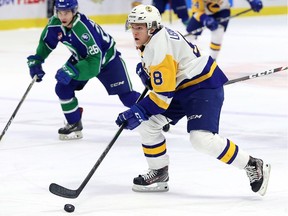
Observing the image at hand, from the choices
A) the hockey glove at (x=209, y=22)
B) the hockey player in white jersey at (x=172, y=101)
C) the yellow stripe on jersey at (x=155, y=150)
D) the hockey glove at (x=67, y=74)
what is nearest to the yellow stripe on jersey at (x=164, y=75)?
the hockey player in white jersey at (x=172, y=101)

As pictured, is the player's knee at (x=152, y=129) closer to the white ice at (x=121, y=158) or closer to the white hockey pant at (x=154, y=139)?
the white hockey pant at (x=154, y=139)

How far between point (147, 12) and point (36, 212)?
3.07 feet

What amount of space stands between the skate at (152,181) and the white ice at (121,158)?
42mm

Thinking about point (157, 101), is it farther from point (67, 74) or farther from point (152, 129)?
point (67, 74)

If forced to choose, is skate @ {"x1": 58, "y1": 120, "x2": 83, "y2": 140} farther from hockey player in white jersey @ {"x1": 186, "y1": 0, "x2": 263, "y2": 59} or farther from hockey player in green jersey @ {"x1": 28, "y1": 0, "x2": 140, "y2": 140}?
hockey player in white jersey @ {"x1": 186, "y1": 0, "x2": 263, "y2": 59}

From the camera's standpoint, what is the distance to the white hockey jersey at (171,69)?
3455mm

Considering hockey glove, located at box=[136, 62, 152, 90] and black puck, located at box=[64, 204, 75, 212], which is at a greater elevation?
hockey glove, located at box=[136, 62, 152, 90]

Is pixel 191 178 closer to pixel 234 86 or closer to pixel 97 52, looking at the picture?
pixel 97 52

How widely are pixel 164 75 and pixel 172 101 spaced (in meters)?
0.30

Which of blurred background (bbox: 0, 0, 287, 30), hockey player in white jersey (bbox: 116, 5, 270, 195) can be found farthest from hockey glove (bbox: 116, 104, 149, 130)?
blurred background (bbox: 0, 0, 287, 30)

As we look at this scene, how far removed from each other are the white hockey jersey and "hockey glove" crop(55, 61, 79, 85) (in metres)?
1.07

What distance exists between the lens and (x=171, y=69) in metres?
3.46

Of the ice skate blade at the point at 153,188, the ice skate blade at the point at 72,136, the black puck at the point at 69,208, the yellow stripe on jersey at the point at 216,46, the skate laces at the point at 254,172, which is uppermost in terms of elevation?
the skate laces at the point at 254,172

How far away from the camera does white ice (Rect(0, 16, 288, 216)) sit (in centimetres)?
350
